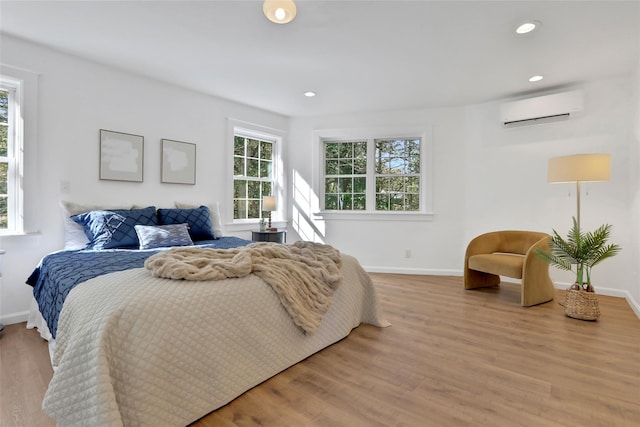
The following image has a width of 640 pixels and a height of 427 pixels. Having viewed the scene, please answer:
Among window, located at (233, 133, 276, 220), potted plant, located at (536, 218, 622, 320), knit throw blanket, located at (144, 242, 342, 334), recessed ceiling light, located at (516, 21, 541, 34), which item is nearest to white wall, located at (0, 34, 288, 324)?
window, located at (233, 133, 276, 220)

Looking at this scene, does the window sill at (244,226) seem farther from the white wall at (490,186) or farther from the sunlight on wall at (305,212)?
the white wall at (490,186)

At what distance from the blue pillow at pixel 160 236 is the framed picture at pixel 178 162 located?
3.33ft

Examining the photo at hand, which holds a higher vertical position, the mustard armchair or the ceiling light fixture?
the ceiling light fixture

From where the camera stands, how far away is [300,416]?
153 cm

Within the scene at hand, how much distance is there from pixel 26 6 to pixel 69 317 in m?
2.35

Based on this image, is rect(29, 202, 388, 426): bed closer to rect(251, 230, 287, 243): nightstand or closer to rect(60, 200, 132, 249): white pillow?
rect(60, 200, 132, 249): white pillow

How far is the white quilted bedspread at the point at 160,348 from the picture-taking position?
4.01ft

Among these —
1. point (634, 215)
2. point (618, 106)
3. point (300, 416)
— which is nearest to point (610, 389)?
point (300, 416)

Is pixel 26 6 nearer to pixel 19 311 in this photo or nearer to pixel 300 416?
pixel 19 311

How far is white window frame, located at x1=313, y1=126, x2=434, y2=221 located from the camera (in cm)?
474

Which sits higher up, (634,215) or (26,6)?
(26,6)

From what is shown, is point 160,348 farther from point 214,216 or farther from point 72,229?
point 214,216

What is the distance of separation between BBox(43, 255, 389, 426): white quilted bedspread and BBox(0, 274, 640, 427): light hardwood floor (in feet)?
0.51

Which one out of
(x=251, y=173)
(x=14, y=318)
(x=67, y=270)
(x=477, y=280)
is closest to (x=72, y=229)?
(x=14, y=318)
